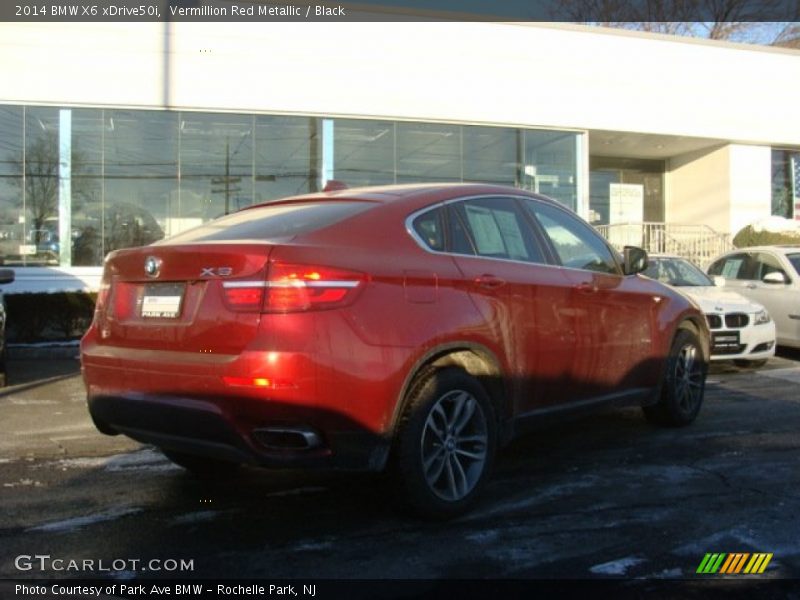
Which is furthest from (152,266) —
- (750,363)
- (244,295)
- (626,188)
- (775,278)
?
(626,188)

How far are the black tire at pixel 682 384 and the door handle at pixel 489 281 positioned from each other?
222 centimetres

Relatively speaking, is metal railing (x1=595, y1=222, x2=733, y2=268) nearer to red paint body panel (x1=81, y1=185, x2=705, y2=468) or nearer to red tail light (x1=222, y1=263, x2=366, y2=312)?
red paint body panel (x1=81, y1=185, x2=705, y2=468)

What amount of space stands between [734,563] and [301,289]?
2.33 m

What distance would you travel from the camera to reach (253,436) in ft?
11.3

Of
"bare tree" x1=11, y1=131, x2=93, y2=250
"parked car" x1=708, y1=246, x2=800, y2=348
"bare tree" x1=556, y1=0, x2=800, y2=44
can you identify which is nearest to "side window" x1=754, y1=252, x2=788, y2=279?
"parked car" x1=708, y1=246, x2=800, y2=348

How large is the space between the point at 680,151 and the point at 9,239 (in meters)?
16.0

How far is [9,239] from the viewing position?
43.7ft

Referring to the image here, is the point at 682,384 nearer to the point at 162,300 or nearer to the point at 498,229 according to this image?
the point at 498,229

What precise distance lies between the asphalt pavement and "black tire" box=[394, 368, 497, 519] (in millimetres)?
141

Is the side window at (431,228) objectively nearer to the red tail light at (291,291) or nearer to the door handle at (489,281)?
the door handle at (489,281)

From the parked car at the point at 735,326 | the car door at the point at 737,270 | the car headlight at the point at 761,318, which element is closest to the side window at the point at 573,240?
the parked car at the point at 735,326

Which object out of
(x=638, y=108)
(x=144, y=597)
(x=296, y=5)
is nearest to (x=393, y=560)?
(x=144, y=597)

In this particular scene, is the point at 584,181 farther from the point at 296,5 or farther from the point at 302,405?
the point at 302,405

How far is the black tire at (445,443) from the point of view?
12.3 feet
